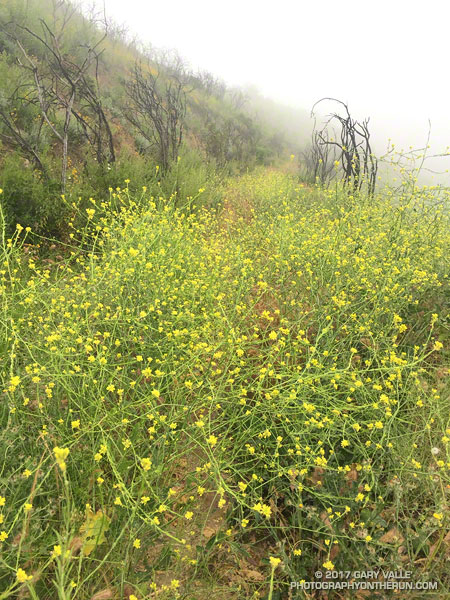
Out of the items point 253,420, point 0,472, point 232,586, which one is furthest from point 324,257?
point 0,472

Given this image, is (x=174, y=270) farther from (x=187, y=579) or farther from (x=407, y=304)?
(x=187, y=579)

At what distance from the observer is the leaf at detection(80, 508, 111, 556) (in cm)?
128

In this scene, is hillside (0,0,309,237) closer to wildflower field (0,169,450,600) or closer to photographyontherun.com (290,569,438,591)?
wildflower field (0,169,450,600)

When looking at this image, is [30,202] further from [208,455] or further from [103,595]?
[103,595]

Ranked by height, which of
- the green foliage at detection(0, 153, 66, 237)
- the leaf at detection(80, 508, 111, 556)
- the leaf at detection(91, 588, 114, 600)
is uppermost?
the green foliage at detection(0, 153, 66, 237)

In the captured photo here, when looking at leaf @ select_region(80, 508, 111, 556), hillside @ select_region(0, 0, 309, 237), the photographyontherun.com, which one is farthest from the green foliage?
the photographyontherun.com

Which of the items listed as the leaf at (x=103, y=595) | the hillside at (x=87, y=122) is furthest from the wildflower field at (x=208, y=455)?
the hillside at (x=87, y=122)

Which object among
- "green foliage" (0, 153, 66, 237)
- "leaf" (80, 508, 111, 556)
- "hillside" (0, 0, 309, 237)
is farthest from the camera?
"hillside" (0, 0, 309, 237)

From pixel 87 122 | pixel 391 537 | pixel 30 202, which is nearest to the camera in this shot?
pixel 391 537

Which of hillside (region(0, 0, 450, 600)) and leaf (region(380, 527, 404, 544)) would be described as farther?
leaf (region(380, 527, 404, 544))

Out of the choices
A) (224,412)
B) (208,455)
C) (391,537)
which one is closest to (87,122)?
(224,412)

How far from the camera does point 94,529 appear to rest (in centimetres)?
133

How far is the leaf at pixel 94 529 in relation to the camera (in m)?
1.28

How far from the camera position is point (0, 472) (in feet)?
4.42
